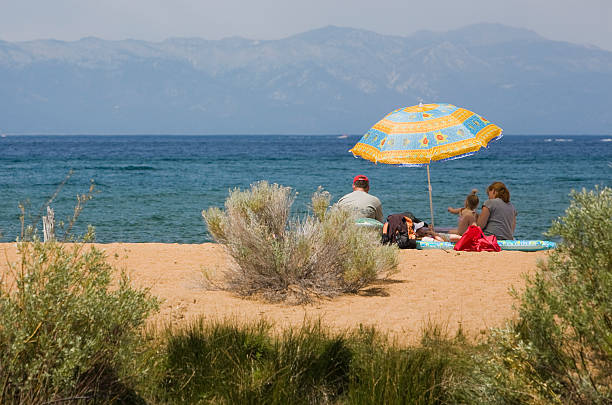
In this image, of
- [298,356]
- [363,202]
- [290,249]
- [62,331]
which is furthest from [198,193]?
[62,331]

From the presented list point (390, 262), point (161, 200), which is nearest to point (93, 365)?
point (390, 262)

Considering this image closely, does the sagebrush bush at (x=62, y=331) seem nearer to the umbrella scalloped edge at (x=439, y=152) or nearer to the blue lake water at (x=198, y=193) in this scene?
the umbrella scalloped edge at (x=439, y=152)

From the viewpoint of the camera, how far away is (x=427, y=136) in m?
10.2

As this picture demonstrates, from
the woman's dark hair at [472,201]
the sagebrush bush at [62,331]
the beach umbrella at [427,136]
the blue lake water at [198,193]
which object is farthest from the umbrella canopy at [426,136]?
the sagebrush bush at [62,331]

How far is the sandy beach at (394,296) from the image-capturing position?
5.87 meters

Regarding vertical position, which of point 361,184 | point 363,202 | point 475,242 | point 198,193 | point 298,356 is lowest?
point 198,193

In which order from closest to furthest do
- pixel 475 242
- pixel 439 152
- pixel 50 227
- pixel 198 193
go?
pixel 50 227 → pixel 439 152 → pixel 475 242 → pixel 198 193

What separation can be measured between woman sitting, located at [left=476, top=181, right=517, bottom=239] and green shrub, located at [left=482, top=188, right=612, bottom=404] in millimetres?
7154

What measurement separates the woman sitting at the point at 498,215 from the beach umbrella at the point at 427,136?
0.89 m

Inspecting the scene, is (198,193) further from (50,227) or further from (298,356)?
(50,227)

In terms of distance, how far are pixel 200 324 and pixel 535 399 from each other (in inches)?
99.0

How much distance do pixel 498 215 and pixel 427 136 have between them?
1.76 metres

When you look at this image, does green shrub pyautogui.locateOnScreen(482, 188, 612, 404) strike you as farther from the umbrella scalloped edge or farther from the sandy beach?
the umbrella scalloped edge

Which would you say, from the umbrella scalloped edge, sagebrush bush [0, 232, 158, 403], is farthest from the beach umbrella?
sagebrush bush [0, 232, 158, 403]
